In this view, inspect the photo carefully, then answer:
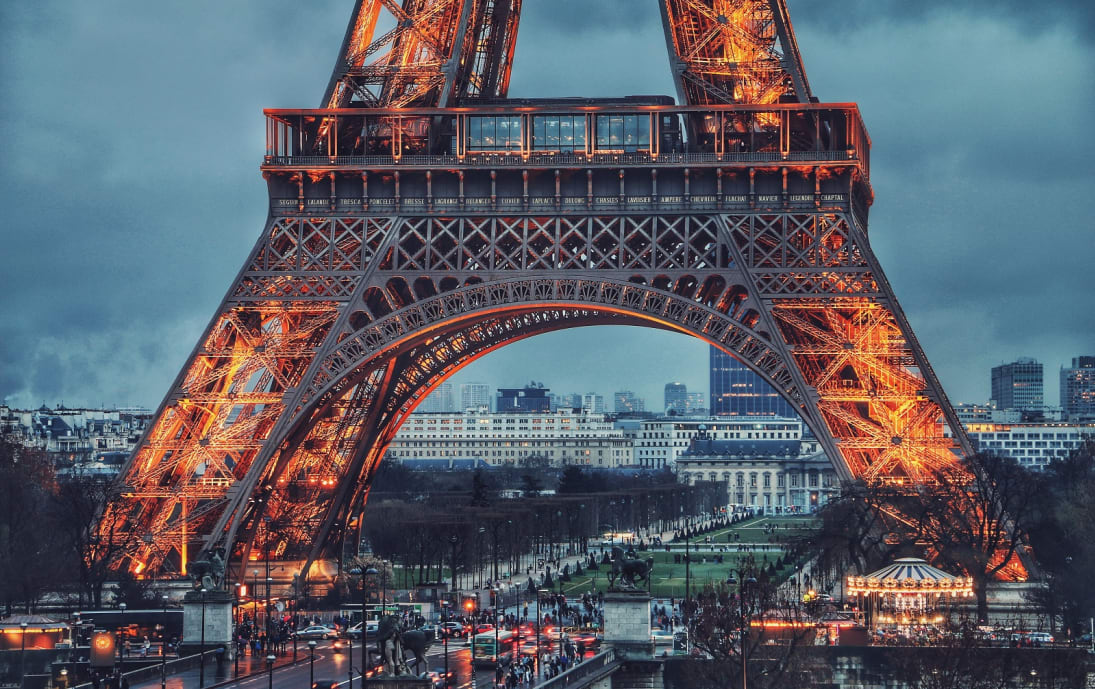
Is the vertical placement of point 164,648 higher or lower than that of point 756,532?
higher

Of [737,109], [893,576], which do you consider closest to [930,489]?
[893,576]

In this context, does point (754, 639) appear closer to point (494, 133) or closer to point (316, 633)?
point (316, 633)

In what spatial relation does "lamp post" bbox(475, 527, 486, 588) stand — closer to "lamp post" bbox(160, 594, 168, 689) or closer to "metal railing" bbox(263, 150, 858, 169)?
"lamp post" bbox(160, 594, 168, 689)

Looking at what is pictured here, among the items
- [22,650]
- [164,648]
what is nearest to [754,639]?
[164,648]

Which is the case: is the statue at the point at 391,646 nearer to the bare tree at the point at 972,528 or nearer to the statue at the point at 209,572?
the statue at the point at 209,572

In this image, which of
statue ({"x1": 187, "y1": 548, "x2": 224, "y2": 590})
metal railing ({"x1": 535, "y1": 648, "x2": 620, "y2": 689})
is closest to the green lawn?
statue ({"x1": 187, "y1": 548, "x2": 224, "y2": 590})

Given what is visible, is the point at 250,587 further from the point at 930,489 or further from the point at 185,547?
the point at 930,489
